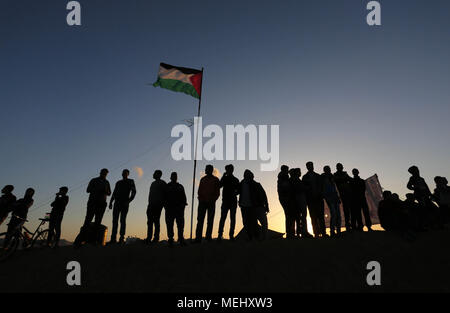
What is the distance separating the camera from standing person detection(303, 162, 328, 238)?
333 inches

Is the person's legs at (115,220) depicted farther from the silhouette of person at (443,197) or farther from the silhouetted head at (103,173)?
the silhouette of person at (443,197)

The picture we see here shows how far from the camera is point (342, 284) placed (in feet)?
A: 16.4

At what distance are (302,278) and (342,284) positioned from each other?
74 cm

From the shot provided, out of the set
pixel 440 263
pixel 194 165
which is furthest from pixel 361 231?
pixel 194 165

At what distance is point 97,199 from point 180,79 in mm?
8796

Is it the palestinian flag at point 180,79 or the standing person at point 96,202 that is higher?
the palestinian flag at point 180,79

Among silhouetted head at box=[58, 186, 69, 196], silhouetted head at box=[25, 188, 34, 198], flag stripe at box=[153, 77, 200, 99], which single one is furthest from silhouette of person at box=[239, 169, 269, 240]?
flag stripe at box=[153, 77, 200, 99]

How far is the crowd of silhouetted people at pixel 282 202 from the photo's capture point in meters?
8.23

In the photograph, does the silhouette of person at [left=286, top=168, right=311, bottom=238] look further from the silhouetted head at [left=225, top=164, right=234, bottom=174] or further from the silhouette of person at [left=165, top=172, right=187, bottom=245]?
the silhouette of person at [left=165, top=172, right=187, bottom=245]

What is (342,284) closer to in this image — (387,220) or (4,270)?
(387,220)

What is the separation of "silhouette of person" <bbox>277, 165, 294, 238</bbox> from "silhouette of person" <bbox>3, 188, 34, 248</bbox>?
26.0ft

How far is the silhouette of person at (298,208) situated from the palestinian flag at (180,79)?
8.23m

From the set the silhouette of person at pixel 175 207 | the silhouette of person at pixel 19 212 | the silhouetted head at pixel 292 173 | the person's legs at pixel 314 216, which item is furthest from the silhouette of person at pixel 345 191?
the silhouette of person at pixel 19 212
